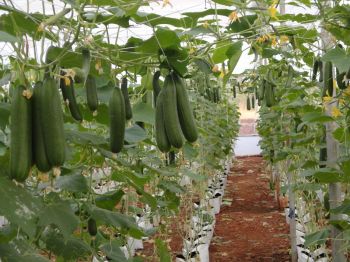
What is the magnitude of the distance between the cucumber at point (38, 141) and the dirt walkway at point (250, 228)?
549cm

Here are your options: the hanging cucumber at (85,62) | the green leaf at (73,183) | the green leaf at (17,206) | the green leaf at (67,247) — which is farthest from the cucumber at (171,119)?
the green leaf at (67,247)

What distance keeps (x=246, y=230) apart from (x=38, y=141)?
7.03 meters

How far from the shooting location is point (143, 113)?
7.49 ft

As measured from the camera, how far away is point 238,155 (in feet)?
72.8

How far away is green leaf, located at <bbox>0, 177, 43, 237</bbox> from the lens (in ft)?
4.94

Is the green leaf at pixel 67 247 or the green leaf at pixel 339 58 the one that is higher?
the green leaf at pixel 339 58

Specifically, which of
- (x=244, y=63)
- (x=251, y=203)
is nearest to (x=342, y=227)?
(x=251, y=203)

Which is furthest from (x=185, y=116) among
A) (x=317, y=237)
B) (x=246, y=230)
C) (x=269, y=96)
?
(x=246, y=230)

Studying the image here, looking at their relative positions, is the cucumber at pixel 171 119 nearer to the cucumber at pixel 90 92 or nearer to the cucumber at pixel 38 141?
the cucumber at pixel 90 92

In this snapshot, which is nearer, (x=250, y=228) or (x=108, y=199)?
(x=108, y=199)

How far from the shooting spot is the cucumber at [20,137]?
4.60ft

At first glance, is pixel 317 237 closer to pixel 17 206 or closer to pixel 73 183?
pixel 73 183

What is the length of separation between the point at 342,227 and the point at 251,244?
4069 mm

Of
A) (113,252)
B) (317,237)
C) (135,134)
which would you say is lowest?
(317,237)
